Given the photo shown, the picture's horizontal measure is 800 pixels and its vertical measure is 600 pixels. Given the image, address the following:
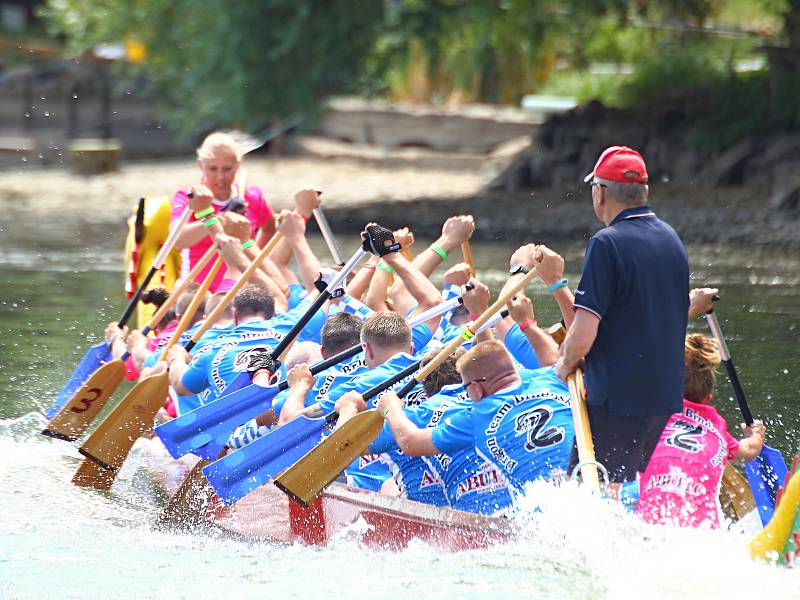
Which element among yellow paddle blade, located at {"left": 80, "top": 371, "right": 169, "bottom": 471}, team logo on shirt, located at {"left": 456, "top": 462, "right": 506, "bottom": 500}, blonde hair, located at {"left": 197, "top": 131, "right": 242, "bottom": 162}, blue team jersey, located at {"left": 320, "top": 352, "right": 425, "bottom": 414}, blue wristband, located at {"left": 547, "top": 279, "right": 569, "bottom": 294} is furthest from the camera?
blonde hair, located at {"left": 197, "top": 131, "right": 242, "bottom": 162}

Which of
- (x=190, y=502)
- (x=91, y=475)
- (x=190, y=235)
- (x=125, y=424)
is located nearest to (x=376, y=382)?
(x=190, y=502)

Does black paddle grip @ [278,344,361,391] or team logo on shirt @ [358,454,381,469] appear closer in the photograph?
team logo on shirt @ [358,454,381,469]

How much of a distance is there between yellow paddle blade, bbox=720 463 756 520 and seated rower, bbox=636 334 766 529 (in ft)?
2.12

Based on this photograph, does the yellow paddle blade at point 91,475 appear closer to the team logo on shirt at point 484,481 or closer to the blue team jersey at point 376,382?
the blue team jersey at point 376,382

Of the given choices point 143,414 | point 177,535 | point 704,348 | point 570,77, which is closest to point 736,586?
point 704,348

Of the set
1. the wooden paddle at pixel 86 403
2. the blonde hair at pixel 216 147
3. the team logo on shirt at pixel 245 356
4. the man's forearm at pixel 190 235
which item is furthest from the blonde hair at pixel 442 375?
the blonde hair at pixel 216 147

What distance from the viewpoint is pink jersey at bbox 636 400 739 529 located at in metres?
4.76

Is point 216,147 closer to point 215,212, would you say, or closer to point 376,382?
point 215,212

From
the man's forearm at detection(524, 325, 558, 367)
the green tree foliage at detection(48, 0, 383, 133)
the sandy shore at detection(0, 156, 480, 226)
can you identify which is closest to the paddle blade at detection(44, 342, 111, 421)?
the man's forearm at detection(524, 325, 558, 367)

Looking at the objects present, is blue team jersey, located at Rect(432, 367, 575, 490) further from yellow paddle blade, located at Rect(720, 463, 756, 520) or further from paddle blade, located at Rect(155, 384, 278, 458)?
paddle blade, located at Rect(155, 384, 278, 458)

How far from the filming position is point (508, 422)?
4.89 m

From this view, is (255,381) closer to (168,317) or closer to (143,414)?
(143,414)

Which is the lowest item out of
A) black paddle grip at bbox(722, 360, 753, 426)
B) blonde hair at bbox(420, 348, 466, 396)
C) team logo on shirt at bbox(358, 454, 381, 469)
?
team logo on shirt at bbox(358, 454, 381, 469)

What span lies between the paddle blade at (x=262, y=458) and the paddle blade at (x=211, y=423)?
55 centimetres
